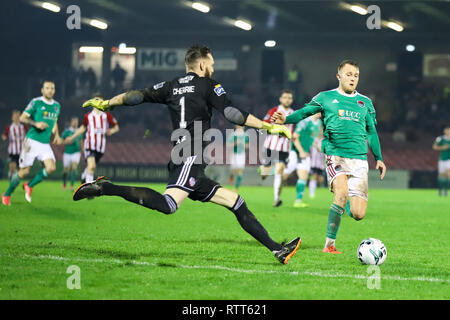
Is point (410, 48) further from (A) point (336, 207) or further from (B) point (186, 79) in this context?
(B) point (186, 79)

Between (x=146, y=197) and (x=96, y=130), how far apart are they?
30.5 feet

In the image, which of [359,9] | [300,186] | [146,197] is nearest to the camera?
[146,197]

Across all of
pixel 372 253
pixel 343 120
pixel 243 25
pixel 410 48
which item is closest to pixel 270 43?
pixel 243 25

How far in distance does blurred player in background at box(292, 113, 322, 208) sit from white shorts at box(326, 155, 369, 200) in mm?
6374

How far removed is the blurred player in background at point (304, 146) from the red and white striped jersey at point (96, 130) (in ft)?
13.5

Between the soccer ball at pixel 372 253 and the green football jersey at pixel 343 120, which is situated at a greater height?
the green football jersey at pixel 343 120

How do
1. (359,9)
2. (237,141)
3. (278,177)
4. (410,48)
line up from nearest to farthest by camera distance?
(278,177) < (237,141) < (359,9) < (410,48)

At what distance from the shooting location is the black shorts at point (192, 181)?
641 cm

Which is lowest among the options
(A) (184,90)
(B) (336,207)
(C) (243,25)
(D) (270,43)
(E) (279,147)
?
(B) (336,207)

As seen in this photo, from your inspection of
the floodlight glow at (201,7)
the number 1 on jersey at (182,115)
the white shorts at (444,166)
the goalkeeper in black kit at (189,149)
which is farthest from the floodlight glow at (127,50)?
the number 1 on jersey at (182,115)

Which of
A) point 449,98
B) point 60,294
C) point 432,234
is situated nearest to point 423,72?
point 449,98

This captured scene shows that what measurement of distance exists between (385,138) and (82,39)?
51.5 feet

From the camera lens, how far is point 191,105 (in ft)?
21.2

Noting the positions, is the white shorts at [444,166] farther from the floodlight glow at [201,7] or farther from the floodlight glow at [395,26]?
the floodlight glow at [201,7]
